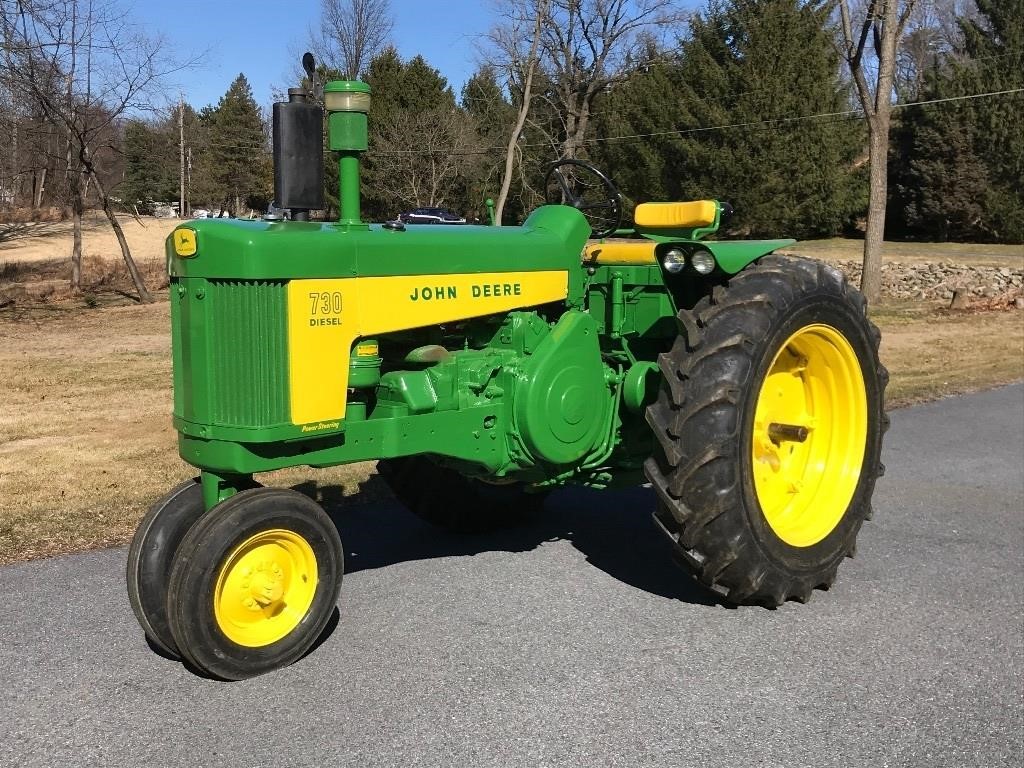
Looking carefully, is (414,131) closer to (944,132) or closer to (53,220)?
(53,220)

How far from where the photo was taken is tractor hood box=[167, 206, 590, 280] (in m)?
3.13

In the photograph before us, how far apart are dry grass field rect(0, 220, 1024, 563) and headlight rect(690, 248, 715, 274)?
250 cm

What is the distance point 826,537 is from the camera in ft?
13.8

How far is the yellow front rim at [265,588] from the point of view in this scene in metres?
3.22

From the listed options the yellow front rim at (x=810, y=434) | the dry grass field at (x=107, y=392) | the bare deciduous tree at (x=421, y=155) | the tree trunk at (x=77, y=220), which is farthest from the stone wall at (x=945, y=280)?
the yellow front rim at (x=810, y=434)

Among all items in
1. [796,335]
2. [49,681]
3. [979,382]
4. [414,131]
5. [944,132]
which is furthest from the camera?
[944,132]

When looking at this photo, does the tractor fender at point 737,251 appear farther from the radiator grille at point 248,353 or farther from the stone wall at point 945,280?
the stone wall at point 945,280

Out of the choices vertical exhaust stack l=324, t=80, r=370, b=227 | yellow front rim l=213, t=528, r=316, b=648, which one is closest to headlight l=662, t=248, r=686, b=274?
vertical exhaust stack l=324, t=80, r=370, b=227

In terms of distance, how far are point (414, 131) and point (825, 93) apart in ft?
44.1

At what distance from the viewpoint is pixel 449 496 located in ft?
15.5

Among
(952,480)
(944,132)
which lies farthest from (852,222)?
(952,480)

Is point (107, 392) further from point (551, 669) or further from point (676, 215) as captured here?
point (551, 669)

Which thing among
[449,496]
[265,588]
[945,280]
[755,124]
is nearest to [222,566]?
[265,588]

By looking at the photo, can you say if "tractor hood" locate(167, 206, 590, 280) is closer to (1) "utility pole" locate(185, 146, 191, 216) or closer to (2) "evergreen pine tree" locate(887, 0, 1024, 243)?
(2) "evergreen pine tree" locate(887, 0, 1024, 243)
